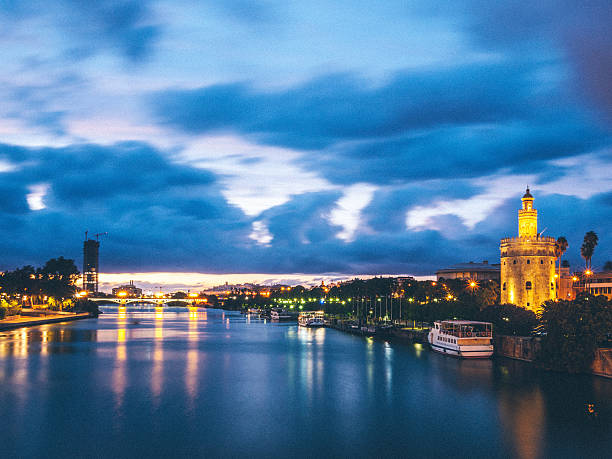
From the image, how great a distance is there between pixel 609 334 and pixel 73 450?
54.1 metres

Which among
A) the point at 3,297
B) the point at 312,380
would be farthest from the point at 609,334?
the point at 3,297

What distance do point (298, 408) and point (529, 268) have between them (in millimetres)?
71893

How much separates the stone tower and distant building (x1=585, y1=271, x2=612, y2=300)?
39537 mm

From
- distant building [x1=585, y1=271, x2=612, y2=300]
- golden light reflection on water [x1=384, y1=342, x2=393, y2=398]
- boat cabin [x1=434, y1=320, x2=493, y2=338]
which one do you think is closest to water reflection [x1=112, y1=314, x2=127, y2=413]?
golden light reflection on water [x1=384, y1=342, x2=393, y2=398]

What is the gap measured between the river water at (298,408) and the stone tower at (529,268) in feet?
103

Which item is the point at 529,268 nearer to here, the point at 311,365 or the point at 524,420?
the point at 311,365

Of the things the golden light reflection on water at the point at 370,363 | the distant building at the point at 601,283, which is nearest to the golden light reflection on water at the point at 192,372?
the golden light reflection on water at the point at 370,363

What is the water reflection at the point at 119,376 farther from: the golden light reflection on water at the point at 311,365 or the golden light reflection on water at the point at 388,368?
the golden light reflection on water at the point at 388,368

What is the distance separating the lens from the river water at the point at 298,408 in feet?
136

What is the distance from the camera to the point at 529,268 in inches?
4456

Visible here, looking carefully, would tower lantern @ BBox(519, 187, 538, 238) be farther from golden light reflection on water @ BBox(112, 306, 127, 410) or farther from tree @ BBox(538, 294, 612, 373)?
golden light reflection on water @ BBox(112, 306, 127, 410)

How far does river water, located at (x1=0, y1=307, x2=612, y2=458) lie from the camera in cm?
4153

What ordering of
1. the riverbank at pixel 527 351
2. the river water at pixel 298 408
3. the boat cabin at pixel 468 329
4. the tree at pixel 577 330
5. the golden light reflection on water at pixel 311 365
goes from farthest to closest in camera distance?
the boat cabin at pixel 468 329 → the golden light reflection on water at pixel 311 365 → the tree at pixel 577 330 → the riverbank at pixel 527 351 → the river water at pixel 298 408

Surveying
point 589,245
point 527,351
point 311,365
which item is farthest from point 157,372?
point 589,245
